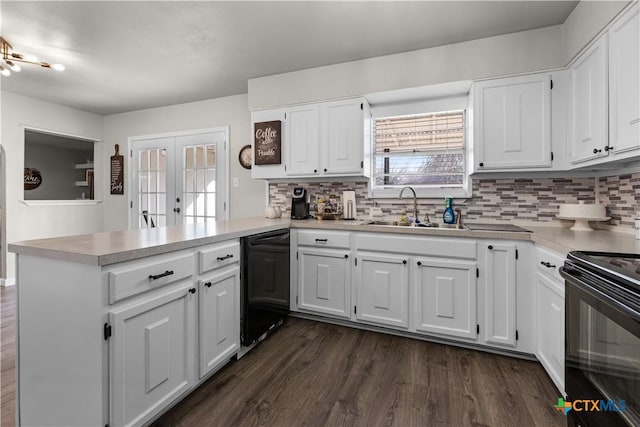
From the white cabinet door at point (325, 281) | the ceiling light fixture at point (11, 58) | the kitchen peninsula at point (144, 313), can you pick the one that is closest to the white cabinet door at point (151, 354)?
the kitchen peninsula at point (144, 313)

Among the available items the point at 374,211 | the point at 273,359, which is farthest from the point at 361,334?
the point at 374,211

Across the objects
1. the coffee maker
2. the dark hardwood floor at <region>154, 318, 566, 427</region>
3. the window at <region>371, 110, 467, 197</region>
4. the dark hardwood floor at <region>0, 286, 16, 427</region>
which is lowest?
the dark hardwood floor at <region>154, 318, 566, 427</region>

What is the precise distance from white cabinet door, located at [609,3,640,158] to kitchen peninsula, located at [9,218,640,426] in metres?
0.54

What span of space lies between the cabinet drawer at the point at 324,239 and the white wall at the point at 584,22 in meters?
2.02

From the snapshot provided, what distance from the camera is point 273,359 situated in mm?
2121

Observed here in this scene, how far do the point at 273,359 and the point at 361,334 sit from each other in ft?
2.54

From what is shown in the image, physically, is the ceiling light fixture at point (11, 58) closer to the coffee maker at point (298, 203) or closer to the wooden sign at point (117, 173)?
the wooden sign at point (117, 173)

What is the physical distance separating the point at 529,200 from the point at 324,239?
5.70 feet

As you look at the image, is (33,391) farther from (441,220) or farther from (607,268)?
(441,220)

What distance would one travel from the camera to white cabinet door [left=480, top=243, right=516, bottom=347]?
2.10 meters

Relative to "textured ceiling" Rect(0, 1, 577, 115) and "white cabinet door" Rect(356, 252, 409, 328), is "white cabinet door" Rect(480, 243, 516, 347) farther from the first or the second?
"textured ceiling" Rect(0, 1, 577, 115)

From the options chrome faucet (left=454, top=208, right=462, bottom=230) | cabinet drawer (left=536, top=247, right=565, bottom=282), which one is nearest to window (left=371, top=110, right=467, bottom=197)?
chrome faucet (left=454, top=208, right=462, bottom=230)

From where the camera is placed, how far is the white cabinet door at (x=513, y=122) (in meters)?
2.28

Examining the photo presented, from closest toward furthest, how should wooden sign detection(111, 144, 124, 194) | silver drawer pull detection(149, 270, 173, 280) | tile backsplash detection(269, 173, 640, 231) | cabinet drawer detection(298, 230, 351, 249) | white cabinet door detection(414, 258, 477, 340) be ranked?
silver drawer pull detection(149, 270, 173, 280), tile backsplash detection(269, 173, 640, 231), white cabinet door detection(414, 258, 477, 340), cabinet drawer detection(298, 230, 351, 249), wooden sign detection(111, 144, 124, 194)
